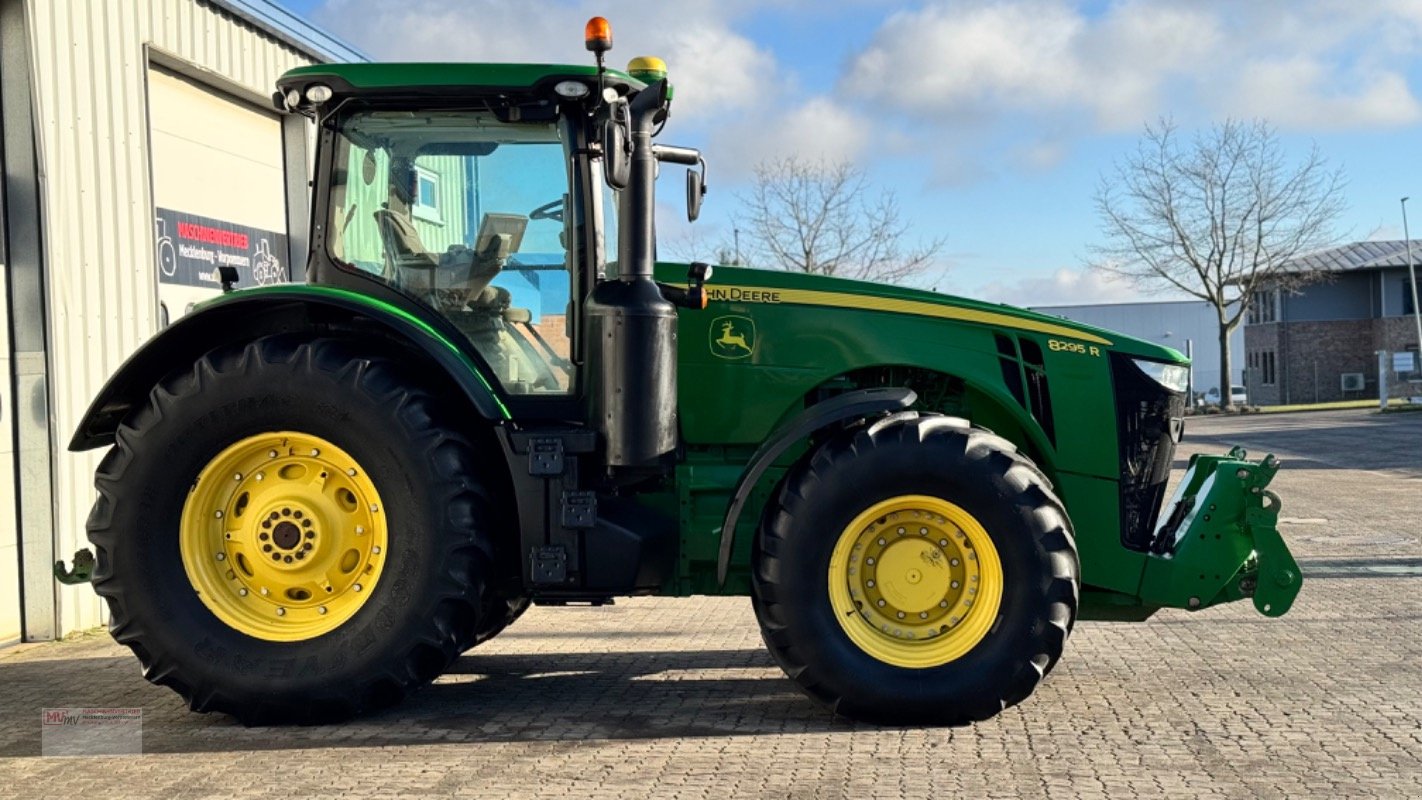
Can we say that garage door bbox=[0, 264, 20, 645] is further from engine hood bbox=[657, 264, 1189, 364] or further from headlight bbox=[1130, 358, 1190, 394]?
headlight bbox=[1130, 358, 1190, 394]

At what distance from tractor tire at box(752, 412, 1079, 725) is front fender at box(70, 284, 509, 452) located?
1411 mm

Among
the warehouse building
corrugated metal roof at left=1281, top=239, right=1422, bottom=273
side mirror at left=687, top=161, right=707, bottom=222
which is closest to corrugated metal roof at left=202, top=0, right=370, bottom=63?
the warehouse building

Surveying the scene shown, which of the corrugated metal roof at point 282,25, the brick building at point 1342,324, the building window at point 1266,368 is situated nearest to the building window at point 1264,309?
the brick building at point 1342,324

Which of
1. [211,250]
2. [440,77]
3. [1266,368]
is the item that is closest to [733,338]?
[440,77]

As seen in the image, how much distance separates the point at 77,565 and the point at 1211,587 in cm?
504

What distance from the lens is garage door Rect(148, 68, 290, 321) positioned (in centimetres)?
1027

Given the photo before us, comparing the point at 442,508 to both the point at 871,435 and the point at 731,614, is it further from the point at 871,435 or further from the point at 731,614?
the point at 731,614

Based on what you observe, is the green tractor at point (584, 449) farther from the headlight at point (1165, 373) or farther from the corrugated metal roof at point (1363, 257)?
the corrugated metal roof at point (1363, 257)

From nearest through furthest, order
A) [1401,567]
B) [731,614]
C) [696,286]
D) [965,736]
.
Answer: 1. [965,736]
2. [696,286]
3. [731,614]
4. [1401,567]

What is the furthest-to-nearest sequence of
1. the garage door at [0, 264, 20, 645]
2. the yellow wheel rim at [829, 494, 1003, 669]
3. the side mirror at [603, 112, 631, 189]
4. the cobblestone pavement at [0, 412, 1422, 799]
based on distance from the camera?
the garage door at [0, 264, 20, 645] < the yellow wheel rim at [829, 494, 1003, 669] < the side mirror at [603, 112, 631, 189] < the cobblestone pavement at [0, 412, 1422, 799]

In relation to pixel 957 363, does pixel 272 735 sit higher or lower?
lower

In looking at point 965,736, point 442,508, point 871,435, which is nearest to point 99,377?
point 442,508

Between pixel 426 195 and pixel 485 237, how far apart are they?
41cm

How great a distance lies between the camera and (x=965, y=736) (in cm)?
587
